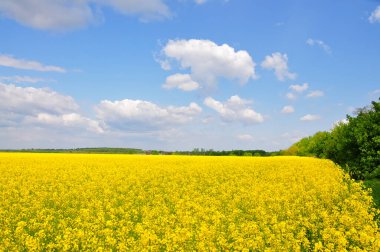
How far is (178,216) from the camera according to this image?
37.3 feet

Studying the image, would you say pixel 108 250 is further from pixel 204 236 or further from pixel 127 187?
pixel 127 187

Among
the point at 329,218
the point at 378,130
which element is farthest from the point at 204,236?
the point at 378,130

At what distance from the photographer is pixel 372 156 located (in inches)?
1405

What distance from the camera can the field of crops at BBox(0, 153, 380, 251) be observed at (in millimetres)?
9008

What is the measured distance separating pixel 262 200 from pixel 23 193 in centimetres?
942

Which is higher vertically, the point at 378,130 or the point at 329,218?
the point at 378,130

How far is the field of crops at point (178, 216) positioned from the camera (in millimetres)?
9008

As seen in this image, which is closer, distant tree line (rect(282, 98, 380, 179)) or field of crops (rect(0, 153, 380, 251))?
field of crops (rect(0, 153, 380, 251))

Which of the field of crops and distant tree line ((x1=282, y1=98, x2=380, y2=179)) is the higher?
distant tree line ((x1=282, y1=98, x2=380, y2=179))

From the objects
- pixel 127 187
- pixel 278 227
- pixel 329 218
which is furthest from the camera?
pixel 127 187

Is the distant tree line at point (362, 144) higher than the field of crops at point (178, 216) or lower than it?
higher

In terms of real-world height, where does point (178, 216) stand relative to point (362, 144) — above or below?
below

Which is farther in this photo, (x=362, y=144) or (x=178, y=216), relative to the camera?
(x=362, y=144)

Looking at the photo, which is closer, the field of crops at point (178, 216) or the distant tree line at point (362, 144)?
the field of crops at point (178, 216)
